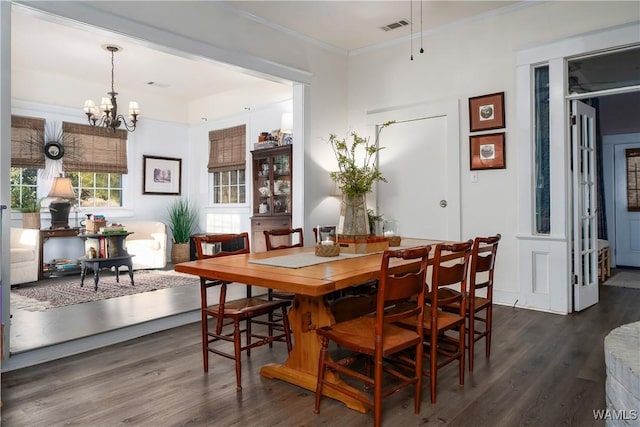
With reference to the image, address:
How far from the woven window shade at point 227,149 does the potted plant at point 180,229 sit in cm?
92

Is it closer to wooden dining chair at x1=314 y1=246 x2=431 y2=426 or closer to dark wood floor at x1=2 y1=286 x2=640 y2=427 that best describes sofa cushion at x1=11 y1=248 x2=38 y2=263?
dark wood floor at x1=2 y1=286 x2=640 y2=427

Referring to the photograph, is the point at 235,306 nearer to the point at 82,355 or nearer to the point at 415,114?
the point at 82,355

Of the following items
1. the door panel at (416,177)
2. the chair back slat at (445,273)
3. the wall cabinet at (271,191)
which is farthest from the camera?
the wall cabinet at (271,191)

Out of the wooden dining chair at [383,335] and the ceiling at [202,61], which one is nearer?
the wooden dining chair at [383,335]

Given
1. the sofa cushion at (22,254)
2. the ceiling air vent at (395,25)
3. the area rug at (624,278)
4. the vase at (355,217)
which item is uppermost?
the ceiling air vent at (395,25)

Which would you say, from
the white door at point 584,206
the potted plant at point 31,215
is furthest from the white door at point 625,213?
the potted plant at point 31,215

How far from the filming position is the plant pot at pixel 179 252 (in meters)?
7.41

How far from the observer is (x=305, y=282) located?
1.88 meters

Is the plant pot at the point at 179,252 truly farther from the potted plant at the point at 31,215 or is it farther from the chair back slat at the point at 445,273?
the chair back slat at the point at 445,273

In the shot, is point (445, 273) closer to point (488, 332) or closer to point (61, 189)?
point (488, 332)

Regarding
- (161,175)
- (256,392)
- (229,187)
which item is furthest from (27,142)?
(256,392)

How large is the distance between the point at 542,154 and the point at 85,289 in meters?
5.23

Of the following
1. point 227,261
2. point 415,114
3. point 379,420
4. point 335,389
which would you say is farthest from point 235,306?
point 415,114

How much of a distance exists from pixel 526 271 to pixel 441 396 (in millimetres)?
2329
